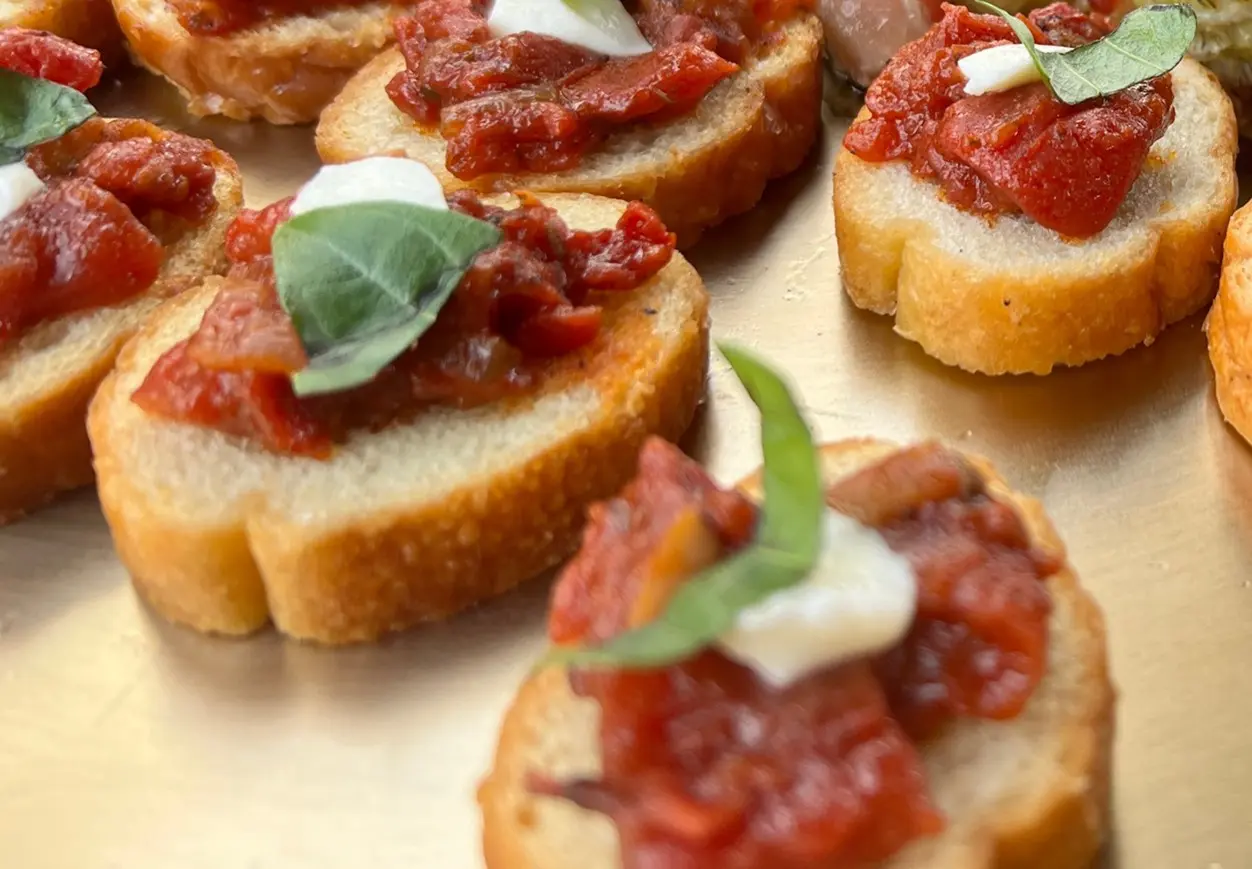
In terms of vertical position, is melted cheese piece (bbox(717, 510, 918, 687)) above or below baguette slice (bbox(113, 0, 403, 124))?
above

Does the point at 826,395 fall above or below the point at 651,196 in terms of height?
below

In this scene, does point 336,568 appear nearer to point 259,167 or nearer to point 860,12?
point 259,167

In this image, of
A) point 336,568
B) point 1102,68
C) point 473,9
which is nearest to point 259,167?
point 473,9

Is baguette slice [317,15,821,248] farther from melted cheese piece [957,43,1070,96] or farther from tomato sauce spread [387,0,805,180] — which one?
melted cheese piece [957,43,1070,96]

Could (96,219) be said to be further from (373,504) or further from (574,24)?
(574,24)

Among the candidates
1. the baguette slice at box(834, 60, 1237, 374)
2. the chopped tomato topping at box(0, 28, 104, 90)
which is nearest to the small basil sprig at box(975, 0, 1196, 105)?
the baguette slice at box(834, 60, 1237, 374)

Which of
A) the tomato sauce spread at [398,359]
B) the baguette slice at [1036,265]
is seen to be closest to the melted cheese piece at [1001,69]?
the baguette slice at [1036,265]

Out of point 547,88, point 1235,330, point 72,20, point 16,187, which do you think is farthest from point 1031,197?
point 72,20
